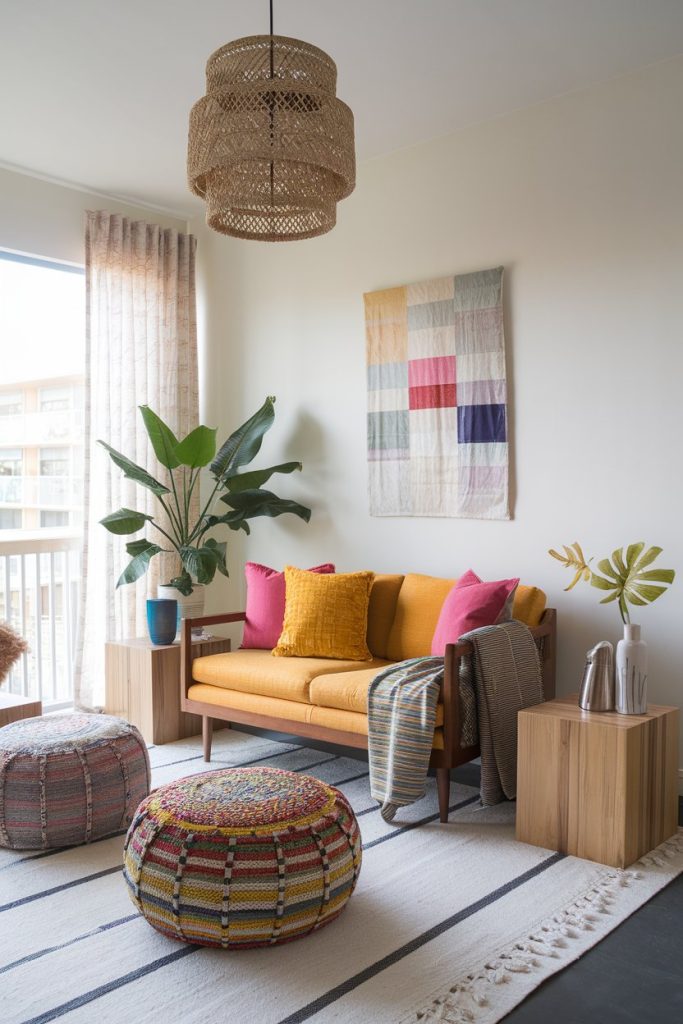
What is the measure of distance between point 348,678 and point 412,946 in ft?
4.38

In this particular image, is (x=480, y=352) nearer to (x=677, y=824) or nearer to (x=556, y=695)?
(x=556, y=695)

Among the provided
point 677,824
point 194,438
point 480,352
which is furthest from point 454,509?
point 677,824

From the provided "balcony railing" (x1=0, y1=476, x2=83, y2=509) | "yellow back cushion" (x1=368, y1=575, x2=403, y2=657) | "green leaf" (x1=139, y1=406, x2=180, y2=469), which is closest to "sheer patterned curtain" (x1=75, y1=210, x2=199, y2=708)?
"balcony railing" (x1=0, y1=476, x2=83, y2=509)

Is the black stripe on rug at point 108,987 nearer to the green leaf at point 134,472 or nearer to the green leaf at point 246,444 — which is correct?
the green leaf at point 134,472

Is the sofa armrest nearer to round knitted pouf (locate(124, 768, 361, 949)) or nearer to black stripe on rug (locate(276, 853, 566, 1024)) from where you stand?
round knitted pouf (locate(124, 768, 361, 949))

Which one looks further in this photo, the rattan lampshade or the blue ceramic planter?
the blue ceramic planter

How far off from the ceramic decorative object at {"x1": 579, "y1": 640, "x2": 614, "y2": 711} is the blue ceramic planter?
227 cm

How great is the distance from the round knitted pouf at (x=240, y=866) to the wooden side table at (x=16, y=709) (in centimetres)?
137

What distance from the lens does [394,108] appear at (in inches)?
159

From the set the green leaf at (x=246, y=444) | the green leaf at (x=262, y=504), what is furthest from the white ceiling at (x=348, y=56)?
the green leaf at (x=262, y=504)

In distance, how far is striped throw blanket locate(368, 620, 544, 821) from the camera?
326cm

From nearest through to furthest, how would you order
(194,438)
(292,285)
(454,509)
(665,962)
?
1. (665,962)
2. (454,509)
3. (194,438)
4. (292,285)

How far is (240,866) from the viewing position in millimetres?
2346

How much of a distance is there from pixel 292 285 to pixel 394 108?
1232 millimetres
